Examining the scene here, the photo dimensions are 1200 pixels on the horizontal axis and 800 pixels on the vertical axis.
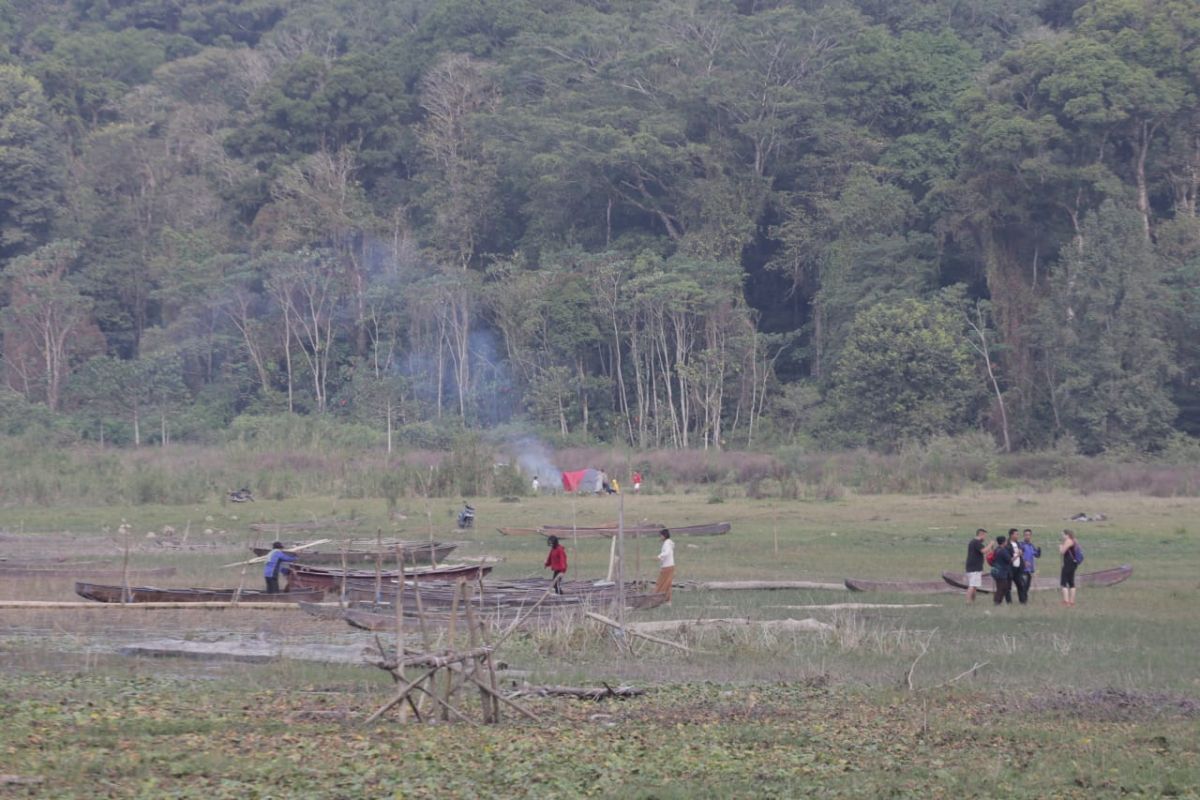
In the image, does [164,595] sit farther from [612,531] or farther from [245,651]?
[612,531]

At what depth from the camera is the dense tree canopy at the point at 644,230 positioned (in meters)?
50.9

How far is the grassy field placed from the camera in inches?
422

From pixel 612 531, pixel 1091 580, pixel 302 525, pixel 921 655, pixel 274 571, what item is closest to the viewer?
pixel 921 655

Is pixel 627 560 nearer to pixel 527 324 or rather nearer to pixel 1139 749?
pixel 1139 749

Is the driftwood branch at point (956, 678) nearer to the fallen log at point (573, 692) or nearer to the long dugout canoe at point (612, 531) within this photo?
the fallen log at point (573, 692)

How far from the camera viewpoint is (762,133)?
59.8m

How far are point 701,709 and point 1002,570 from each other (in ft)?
30.7

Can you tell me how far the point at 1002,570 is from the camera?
21.6m

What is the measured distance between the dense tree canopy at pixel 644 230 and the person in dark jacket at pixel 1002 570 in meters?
28.5

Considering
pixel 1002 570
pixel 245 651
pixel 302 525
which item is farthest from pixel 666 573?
pixel 302 525

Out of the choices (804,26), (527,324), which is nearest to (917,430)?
(527,324)

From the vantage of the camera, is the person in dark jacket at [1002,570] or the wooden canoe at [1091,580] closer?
the person in dark jacket at [1002,570]

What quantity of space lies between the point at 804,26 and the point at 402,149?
61.5 feet

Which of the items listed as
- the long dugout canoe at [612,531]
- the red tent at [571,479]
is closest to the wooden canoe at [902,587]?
the long dugout canoe at [612,531]
